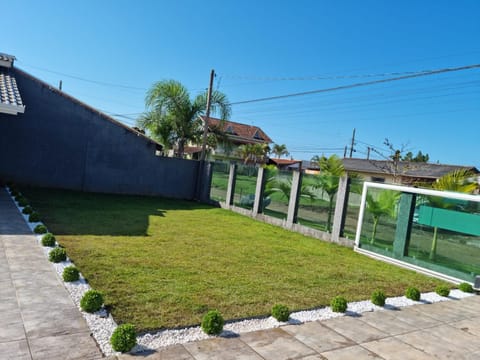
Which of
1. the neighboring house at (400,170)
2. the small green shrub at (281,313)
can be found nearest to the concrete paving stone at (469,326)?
the small green shrub at (281,313)

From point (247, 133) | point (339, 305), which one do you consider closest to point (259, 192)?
point (339, 305)

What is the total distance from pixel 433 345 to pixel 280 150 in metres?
60.1

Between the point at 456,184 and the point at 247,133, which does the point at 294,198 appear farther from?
the point at 247,133

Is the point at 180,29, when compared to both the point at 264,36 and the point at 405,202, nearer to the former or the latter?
the point at 264,36

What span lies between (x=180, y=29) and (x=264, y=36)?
12.3 feet

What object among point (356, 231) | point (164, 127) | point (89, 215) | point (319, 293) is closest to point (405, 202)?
point (356, 231)

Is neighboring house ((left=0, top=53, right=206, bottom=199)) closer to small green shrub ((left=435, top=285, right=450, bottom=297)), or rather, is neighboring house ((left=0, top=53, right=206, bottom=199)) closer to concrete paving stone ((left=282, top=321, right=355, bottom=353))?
concrete paving stone ((left=282, top=321, right=355, bottom=353))

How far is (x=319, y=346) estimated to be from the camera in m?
3.44

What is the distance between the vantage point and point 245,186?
13.1 metres

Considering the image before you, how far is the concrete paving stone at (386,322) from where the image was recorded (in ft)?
13.3

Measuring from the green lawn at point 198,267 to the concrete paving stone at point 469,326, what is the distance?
3.56 feet

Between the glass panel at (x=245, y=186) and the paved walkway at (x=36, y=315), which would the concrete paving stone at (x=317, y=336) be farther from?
the glass panel at (x=245, y=186)

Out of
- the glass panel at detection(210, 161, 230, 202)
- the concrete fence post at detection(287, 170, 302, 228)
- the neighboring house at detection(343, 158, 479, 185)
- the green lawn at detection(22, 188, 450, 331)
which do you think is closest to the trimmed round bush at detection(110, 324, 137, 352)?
the green lawn at detection(22, 188, 450, 331)

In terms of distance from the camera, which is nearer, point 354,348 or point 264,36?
point 354,348
